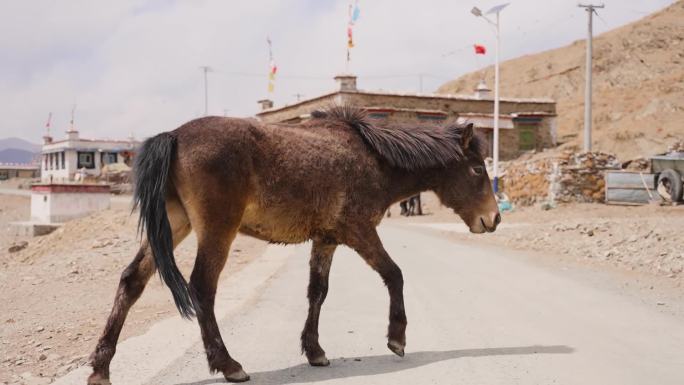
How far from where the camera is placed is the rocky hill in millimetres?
40406

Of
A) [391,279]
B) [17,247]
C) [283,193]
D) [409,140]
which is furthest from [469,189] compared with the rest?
[17,247]

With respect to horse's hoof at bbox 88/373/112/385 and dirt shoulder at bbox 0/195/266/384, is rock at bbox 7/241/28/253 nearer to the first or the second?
dirt shoulder at bbox 0/195/266/384

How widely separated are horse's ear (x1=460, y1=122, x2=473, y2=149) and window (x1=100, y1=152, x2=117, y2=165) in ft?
Result: 204

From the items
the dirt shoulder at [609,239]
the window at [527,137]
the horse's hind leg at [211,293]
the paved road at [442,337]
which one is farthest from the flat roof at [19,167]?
the horse's hind leg at [211,293]

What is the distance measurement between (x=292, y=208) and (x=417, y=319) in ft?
8.72

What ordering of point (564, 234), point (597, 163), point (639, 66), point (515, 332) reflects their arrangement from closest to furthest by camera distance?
point (515, 332) → point (564, 234) → point (597, 163) → point (639, 66)

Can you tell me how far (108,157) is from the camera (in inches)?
2495

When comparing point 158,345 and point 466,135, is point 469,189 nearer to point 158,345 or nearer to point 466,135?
point 466,135

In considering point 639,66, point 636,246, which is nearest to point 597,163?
point 636,246

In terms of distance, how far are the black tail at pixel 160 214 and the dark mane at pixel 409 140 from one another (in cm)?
168

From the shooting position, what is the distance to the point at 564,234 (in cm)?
1477

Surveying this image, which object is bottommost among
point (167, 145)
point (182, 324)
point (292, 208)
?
point (182, 324)

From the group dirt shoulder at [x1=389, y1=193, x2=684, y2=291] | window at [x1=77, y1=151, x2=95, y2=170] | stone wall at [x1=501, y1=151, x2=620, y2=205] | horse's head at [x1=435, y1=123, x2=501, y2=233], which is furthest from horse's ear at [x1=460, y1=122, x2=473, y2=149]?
window at [x1=77, y1=151, x2=95, y2=170]

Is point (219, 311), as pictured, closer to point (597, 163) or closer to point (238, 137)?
point (238, 137)
